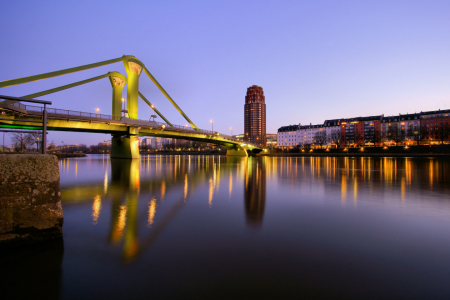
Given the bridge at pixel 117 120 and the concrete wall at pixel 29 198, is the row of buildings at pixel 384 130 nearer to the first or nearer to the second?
the bridge at pixel 117 120

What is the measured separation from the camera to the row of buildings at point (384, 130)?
95625 mm

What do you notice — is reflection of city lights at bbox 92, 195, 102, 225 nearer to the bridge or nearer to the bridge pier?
the bridge

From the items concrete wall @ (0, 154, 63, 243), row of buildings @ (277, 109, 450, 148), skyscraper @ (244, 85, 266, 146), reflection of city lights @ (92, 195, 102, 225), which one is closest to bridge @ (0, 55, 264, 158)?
reflection of city lights @ (92, 195, 102, 225)

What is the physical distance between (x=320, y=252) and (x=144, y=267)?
272cm

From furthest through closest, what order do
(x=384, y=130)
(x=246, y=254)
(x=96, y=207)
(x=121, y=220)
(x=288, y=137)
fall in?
(x=288, y=137) < (x=384, y=130) < (x=96, y=207) < (x=121, y=220) < (x=246, y=254)

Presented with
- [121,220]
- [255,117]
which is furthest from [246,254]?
[255,117]

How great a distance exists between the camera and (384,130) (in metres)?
117

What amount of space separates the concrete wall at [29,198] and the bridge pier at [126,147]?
39.4 metres

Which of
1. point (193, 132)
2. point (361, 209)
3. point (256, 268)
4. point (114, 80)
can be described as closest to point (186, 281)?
point (256, 268)

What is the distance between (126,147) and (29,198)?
4279cm

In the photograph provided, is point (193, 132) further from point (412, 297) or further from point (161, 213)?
point (412, 297)

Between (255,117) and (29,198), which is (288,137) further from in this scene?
(29,198)

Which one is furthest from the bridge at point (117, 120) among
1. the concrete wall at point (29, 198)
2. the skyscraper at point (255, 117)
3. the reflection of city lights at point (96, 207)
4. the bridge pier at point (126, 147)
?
the skyscraper at point (255, 117)

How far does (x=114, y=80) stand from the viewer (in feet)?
157
